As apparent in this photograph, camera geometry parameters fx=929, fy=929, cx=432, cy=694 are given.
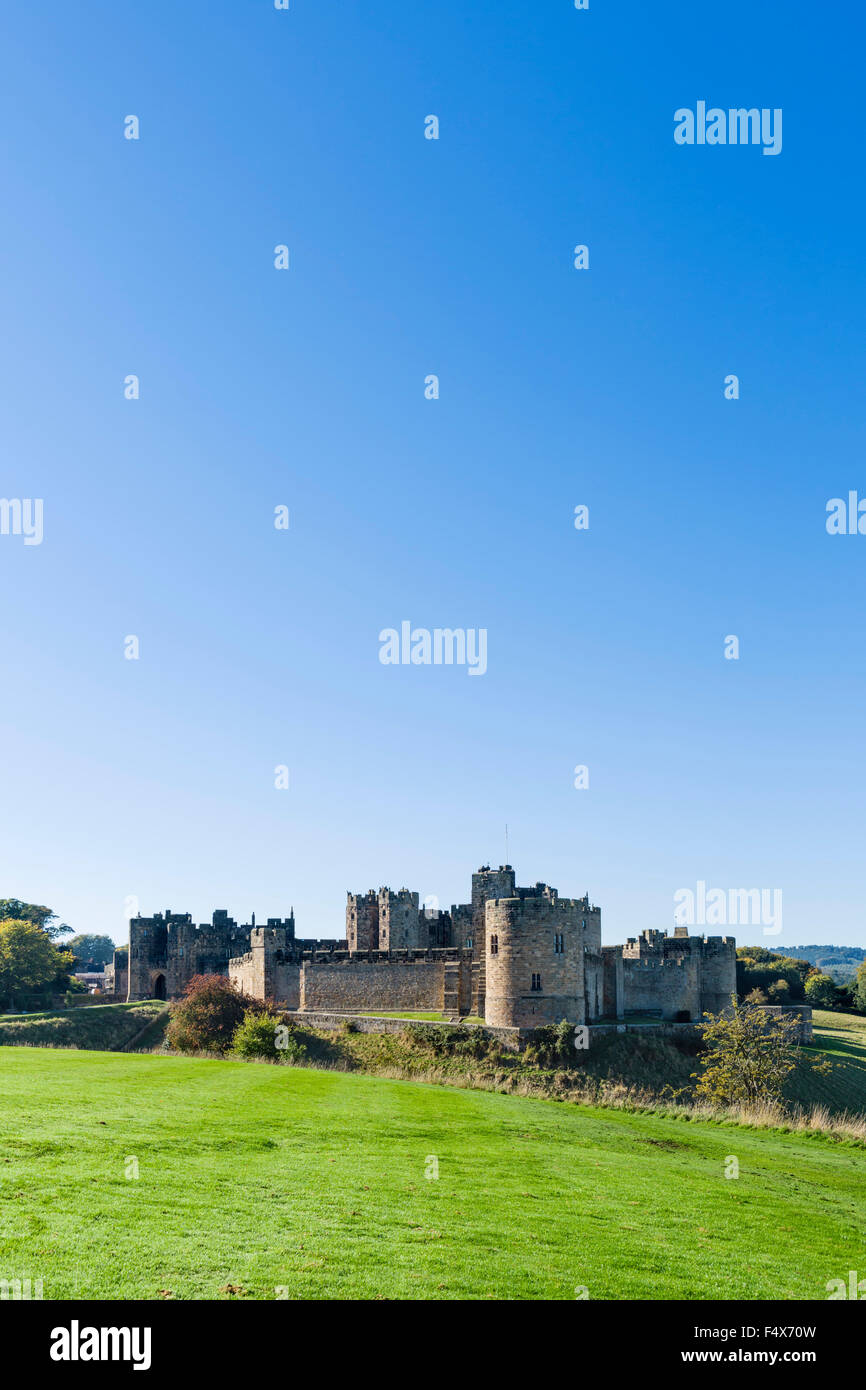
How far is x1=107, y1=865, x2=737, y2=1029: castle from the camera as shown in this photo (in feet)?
192

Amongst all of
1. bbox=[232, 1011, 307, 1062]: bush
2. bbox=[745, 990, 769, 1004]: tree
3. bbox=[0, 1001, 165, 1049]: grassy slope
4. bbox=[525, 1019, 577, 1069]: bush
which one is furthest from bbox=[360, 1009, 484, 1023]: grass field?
bbox=[745, 990, 769, 1004]: tree

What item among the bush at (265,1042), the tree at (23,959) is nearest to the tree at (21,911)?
the tree at (23,959)

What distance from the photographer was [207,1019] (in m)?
58.1

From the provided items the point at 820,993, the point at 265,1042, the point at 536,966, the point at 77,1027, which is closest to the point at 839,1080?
the point at 536,966

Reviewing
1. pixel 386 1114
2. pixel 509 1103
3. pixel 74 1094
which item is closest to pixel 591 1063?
pixel 509 1103

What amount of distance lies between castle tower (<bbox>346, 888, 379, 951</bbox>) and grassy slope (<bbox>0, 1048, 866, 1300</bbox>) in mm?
61910

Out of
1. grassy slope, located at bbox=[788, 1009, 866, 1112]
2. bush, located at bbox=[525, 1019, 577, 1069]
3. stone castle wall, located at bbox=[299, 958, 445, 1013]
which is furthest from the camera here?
stone castle wall, located at bbox=[299, 958, 445, 1013]

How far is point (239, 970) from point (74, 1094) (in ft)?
194

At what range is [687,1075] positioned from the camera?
57.1 m

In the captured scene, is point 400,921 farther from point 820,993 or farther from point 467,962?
point 820,993

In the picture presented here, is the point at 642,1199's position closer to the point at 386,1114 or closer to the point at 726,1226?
the point at 726,1226

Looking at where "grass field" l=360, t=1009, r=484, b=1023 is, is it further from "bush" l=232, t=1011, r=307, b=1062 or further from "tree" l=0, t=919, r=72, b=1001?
"tree" l=0, t=919, r=72, b=1001

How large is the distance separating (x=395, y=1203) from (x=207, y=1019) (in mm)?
47249
